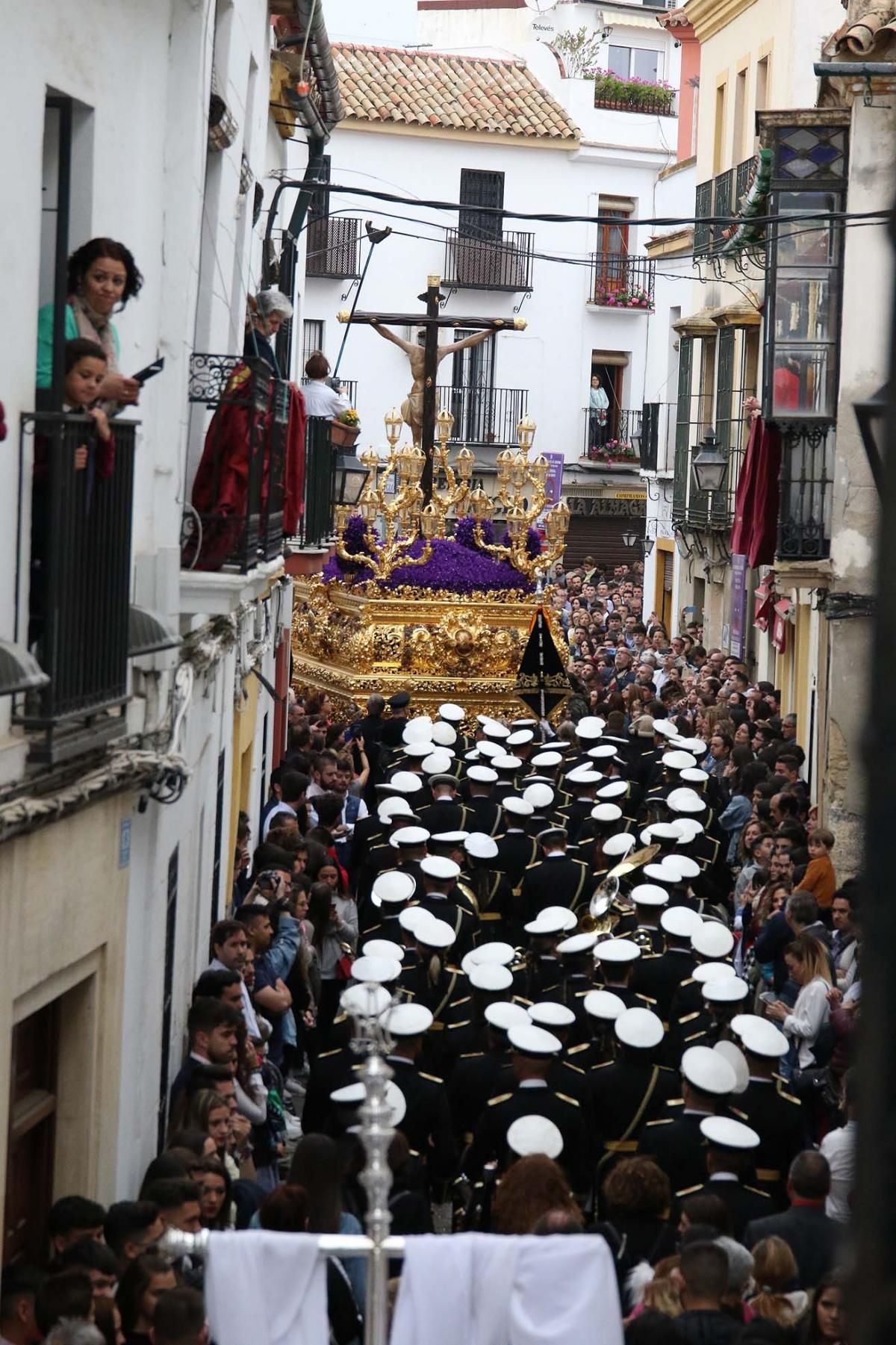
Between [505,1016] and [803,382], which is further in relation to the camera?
[803,382]

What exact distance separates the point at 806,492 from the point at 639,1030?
34.0 feet

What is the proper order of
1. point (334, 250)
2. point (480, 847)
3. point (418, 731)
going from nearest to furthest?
point (480, 847)
point (418, 731)
point (334, 250)

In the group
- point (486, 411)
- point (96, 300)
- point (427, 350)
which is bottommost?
point (96, 300)

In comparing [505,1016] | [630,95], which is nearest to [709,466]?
[505,1016]

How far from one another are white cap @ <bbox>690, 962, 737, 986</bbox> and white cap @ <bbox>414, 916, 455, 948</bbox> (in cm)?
122

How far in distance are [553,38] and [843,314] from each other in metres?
29.8

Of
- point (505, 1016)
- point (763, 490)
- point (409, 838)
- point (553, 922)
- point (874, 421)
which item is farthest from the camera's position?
point (763, 490)

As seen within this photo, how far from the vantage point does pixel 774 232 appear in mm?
17438

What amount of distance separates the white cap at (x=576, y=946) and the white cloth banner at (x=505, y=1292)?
17.5 ft

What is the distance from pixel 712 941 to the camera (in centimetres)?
1012

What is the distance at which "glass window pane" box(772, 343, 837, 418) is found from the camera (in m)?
18.0

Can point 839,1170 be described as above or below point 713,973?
below

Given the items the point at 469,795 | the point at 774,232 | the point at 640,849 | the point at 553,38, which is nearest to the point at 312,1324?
the point at 640,849

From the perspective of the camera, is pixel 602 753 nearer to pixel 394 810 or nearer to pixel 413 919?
pixel 394 810
